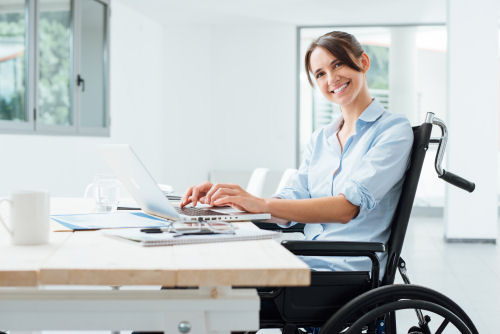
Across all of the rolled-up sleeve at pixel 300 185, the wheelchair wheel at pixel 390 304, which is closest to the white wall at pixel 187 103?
the rolled-up sleeve at pixel 300 185

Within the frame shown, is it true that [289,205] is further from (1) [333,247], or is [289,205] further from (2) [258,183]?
Result: (2) [258,183]

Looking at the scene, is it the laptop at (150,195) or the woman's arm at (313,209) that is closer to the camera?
the laptop at (150,195)

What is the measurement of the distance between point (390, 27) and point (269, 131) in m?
2.09

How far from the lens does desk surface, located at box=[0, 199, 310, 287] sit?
78 cm

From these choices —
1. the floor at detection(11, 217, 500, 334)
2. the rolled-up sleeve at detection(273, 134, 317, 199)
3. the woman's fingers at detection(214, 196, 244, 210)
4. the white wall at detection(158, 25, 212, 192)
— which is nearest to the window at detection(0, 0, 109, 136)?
the white wall at detection(158, 25, 212, 192)

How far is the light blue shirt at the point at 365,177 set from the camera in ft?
4.74

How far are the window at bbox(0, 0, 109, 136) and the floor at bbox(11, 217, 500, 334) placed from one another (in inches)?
107

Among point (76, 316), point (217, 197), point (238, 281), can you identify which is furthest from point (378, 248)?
point (76, 316)

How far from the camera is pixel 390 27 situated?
24.6 ft

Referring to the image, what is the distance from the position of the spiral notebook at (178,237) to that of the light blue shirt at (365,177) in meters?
0.44

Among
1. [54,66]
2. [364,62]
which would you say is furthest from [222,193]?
[54,66]

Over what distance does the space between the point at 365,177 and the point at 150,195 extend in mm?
535

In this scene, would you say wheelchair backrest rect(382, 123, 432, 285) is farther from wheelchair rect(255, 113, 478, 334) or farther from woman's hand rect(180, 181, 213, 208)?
woman's hand rect(180, 181, 213, 208)

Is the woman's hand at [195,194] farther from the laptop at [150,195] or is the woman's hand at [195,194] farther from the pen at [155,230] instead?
the pen at [155,230]
